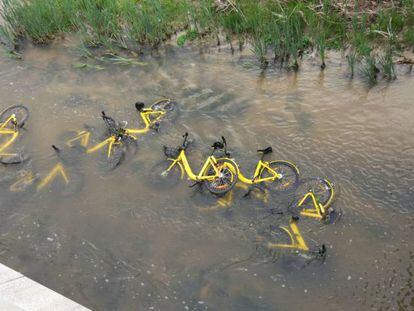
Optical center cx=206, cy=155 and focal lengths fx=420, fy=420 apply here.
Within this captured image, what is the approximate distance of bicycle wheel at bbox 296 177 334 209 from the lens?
620 centimetres

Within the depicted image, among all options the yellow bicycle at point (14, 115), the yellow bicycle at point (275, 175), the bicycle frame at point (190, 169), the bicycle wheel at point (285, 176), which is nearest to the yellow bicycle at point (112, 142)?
the bicycle frame at point (190, 169)

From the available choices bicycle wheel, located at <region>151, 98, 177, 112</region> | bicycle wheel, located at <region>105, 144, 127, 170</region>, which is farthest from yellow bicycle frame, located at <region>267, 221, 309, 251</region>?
bicycle wheel, located at <region>151, 98, 177, 112</region>

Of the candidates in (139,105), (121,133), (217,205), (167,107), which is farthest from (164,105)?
(217,205)

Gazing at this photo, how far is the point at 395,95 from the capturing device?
309 inches

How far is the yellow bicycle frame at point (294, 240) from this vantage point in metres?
5.80

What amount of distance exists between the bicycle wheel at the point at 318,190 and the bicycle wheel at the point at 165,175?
2002mm

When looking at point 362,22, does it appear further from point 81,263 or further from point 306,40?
point 81,263

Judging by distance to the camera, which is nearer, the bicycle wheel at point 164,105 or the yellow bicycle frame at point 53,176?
the yellow bicycle frame at point 53,176

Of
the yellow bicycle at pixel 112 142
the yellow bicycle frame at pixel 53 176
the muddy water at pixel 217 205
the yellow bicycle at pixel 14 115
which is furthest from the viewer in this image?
the yellow bicycle at pixel 14 115

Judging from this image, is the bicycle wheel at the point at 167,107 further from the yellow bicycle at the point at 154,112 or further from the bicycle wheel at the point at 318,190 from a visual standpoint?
the bicycle wheel at the point at 318,190

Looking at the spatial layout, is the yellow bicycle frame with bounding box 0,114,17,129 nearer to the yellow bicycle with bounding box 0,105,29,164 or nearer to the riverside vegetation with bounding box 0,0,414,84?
the yellow bicycle with bounding box 0,105,29,164

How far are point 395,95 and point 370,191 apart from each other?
2.45 meters

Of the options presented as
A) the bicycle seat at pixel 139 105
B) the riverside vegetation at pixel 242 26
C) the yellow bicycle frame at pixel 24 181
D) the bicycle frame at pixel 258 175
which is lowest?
the yellow bicycle frame at pixel 24 181

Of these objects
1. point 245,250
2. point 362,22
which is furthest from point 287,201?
point 362,22
